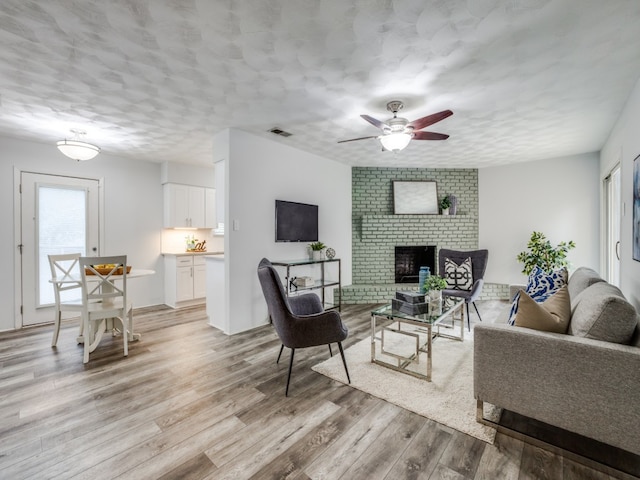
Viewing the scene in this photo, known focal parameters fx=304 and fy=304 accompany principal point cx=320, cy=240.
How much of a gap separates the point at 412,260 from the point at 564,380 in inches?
170

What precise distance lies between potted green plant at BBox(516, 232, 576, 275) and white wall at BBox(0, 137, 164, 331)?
6217 millimetres

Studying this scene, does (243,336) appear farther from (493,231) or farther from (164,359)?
(493,231)

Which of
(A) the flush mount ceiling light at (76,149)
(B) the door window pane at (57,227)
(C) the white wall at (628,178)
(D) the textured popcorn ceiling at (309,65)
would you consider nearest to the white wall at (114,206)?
(B) the door window pane at (57,227)

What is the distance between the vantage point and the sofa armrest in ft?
4.72

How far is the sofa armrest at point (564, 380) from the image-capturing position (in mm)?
1438

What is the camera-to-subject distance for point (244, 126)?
3.57m

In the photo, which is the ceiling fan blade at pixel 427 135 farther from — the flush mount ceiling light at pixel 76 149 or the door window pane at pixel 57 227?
the door window pane at pixel 57 227

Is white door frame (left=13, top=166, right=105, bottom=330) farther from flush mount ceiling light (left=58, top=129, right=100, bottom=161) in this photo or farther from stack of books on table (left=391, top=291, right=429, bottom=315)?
stack of books on table (left=391, top=291, right=429, bottom=315)

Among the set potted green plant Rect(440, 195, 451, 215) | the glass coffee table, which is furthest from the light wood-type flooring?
potted green plant Rect(440, 195, 451, 215)

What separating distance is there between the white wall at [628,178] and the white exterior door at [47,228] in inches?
252

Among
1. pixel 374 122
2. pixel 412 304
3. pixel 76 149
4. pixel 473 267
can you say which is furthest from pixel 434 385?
pixel 76 149

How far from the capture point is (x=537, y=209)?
17.3ft

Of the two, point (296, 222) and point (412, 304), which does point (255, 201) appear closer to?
point (296, 222)

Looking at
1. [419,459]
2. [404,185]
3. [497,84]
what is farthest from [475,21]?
[404,185]
